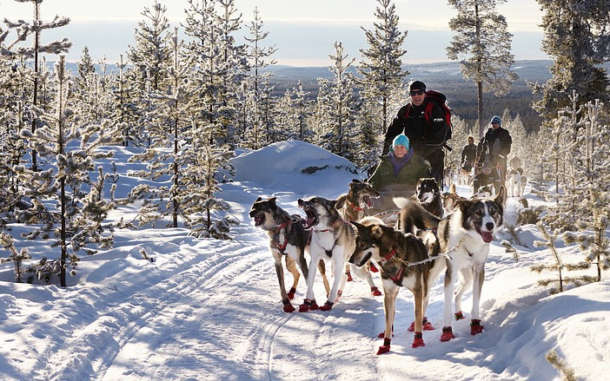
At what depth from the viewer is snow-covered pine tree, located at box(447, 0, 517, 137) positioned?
3356cm

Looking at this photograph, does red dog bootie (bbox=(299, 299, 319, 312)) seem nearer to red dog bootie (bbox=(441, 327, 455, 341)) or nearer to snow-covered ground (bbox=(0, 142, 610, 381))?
snow-covered ground (bbox=(0, 142, 610, 381))

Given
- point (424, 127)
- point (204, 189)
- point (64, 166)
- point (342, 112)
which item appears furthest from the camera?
point (342, 112)

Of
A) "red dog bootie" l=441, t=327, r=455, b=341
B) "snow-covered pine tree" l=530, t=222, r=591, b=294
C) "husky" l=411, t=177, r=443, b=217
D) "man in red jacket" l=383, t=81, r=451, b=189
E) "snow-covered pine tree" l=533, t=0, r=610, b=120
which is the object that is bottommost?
"red dog bootie" l=441, t=327, r=455, b=341

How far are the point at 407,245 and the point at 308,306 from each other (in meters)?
2.19

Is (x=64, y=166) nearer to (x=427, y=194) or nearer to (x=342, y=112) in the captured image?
(x=427, y=194)

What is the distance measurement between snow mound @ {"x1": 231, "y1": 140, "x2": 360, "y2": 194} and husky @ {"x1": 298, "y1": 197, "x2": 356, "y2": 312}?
18.9 m

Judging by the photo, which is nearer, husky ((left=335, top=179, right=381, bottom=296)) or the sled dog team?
the sled dog team

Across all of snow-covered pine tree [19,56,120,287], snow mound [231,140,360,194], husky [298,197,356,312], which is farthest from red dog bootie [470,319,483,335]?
snow mound [231,140,360,194]

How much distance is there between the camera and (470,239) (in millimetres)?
5125

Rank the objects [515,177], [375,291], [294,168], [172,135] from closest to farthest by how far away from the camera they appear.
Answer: [375,291] < [172,135] < [515,177] < [294,168]

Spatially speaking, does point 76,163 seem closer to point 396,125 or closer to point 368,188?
point 368,188

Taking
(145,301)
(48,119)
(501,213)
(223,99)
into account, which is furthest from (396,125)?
(223,99)

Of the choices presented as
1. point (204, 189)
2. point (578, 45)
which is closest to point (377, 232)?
point (204, 189)

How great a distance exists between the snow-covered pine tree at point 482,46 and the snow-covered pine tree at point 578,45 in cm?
838
